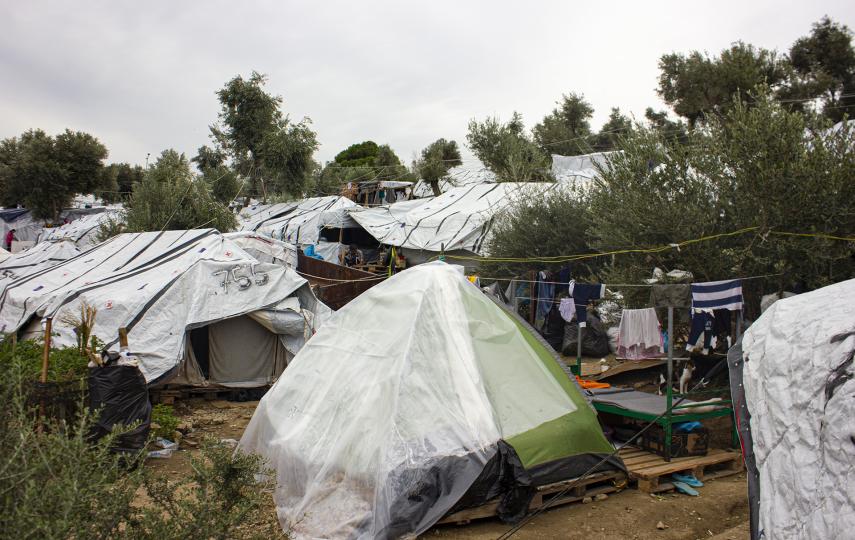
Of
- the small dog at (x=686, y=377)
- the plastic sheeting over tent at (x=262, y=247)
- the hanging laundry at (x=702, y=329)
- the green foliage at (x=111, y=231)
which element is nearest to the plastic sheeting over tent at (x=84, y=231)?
the green foliage at (x=111, y=231)

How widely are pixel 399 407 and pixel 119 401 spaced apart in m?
3.78

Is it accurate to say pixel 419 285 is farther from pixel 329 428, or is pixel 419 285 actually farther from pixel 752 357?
pixel 752 357

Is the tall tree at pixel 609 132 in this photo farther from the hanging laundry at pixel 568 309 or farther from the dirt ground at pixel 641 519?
the dirt ground at pixel 641 519

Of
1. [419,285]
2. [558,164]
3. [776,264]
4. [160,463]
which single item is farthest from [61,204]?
[776,264]

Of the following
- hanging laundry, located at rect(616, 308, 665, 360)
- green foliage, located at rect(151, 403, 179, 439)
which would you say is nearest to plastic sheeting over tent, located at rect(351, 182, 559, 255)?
hanging laundry, located at rect(616, 308, 665, 360)

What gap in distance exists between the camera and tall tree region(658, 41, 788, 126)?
23.5 metres

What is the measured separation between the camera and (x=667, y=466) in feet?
21.5

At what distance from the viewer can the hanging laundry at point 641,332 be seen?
8711mm

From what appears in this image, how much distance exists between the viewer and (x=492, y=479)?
543 cm

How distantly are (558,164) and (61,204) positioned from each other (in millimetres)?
26571

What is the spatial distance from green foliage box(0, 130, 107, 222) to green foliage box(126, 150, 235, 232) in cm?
1306

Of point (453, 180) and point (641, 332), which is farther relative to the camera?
point (453, 180)

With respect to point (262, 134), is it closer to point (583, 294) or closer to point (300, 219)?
point (300, 219)

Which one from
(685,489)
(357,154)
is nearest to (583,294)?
(685,489)
